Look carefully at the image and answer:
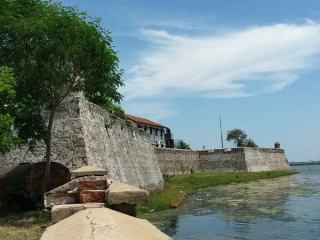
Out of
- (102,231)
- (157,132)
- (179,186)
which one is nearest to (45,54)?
(102,231)

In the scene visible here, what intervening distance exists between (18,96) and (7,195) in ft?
10.9

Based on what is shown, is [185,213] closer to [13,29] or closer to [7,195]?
[7,195]

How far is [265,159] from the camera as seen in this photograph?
199 feet

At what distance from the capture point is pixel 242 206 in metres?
19.2

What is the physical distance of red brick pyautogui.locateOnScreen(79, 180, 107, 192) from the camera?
597cm

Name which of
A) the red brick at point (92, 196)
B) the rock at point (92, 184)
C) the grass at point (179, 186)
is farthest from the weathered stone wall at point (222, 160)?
the red brick at point (92, 196)

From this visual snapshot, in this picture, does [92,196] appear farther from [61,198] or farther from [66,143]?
[66,143]

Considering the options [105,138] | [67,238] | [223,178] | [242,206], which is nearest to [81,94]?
[105,138]

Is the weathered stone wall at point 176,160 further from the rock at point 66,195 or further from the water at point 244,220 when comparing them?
the rock at point 66,195

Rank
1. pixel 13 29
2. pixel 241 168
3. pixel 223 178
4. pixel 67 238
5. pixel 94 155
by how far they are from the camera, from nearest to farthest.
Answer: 1. pixel 67 238
2. pixel 13 29
3. pixel 94 155
4. pixel 223 178
5. pixel 241 168

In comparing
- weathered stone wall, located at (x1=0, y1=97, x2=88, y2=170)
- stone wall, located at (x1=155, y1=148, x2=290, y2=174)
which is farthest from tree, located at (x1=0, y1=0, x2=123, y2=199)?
stone wall, located at (x1=155, y1=148, x2=290, y2=174)

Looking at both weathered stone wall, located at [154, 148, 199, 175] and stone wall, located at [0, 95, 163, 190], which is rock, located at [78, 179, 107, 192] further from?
weathered stone wall, located at [154, 148, 199, 175]

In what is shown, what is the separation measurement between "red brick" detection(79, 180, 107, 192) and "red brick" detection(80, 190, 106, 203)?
1.23 ft

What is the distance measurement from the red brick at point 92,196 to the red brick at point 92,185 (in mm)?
374
